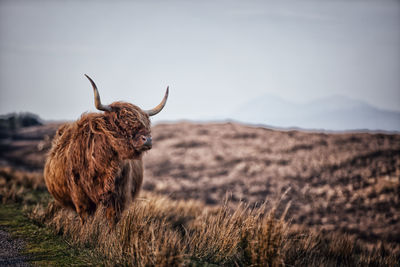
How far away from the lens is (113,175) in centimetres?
386

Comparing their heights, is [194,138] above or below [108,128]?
below

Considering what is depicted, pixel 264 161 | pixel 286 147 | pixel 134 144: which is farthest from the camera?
pixel 286 147

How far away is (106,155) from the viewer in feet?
12.6

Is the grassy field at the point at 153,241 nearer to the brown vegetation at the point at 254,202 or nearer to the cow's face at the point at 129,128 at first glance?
the brown vegetation at the point at 254,202

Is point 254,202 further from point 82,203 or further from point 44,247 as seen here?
point 44,247

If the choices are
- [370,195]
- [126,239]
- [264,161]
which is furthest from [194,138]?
[126,239]

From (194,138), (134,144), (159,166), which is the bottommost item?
(159,166)

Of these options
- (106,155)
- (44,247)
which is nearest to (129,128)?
(106,155)

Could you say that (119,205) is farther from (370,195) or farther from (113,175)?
(370,195)

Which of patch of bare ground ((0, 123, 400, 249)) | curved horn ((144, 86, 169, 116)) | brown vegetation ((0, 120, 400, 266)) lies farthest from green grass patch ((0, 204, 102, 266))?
patch of bare ground ((0, 123, 400, 249))

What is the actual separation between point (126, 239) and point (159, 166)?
13935 mm

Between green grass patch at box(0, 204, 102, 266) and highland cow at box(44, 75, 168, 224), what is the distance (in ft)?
1.88

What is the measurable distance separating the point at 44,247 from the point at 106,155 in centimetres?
128

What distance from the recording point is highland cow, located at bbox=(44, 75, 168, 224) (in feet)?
12.2
